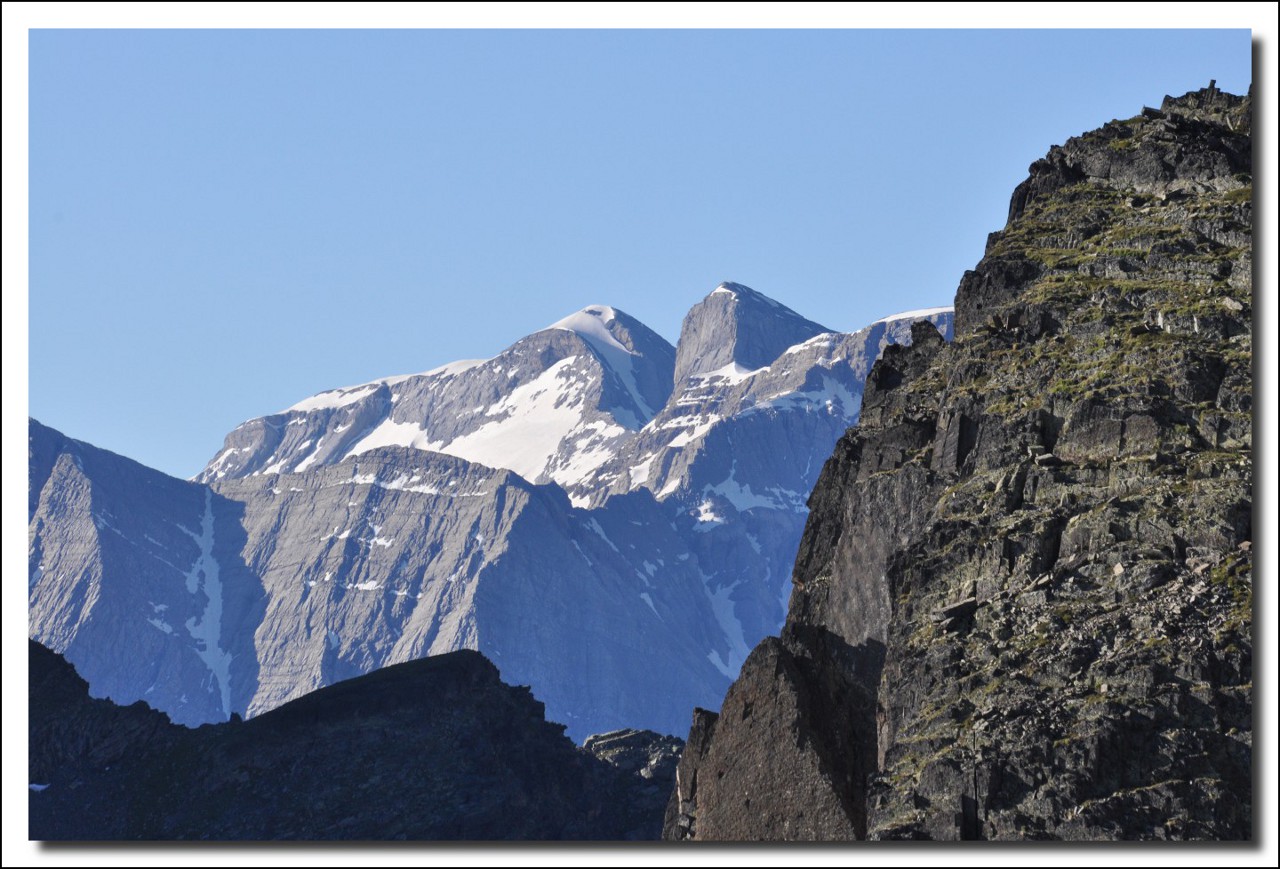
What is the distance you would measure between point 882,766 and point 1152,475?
1333cm

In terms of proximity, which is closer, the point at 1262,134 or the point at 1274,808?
the point at 1274,808

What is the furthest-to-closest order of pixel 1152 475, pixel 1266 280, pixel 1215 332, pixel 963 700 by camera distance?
pixel 1215 332 < pixel 1152 475 < pixel 963 700 < pixel 1266 280

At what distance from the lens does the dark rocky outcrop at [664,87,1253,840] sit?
66.2 meters

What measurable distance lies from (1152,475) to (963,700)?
1091 cm

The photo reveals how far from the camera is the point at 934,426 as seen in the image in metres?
95.9

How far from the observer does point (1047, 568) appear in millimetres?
76750

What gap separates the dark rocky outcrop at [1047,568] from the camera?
66188 mm

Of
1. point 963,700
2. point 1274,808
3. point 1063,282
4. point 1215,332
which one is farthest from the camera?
point 1063,282

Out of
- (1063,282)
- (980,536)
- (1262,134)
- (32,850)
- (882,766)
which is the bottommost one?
(32,850)

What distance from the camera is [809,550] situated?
101250mm

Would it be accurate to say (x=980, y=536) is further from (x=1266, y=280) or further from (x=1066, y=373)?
(x=1266, y=280)

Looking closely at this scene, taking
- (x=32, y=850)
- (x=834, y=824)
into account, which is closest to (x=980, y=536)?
(x=834, y=824)

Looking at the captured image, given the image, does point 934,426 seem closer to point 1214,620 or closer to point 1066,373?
point 1066,373

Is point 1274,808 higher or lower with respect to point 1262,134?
lower
